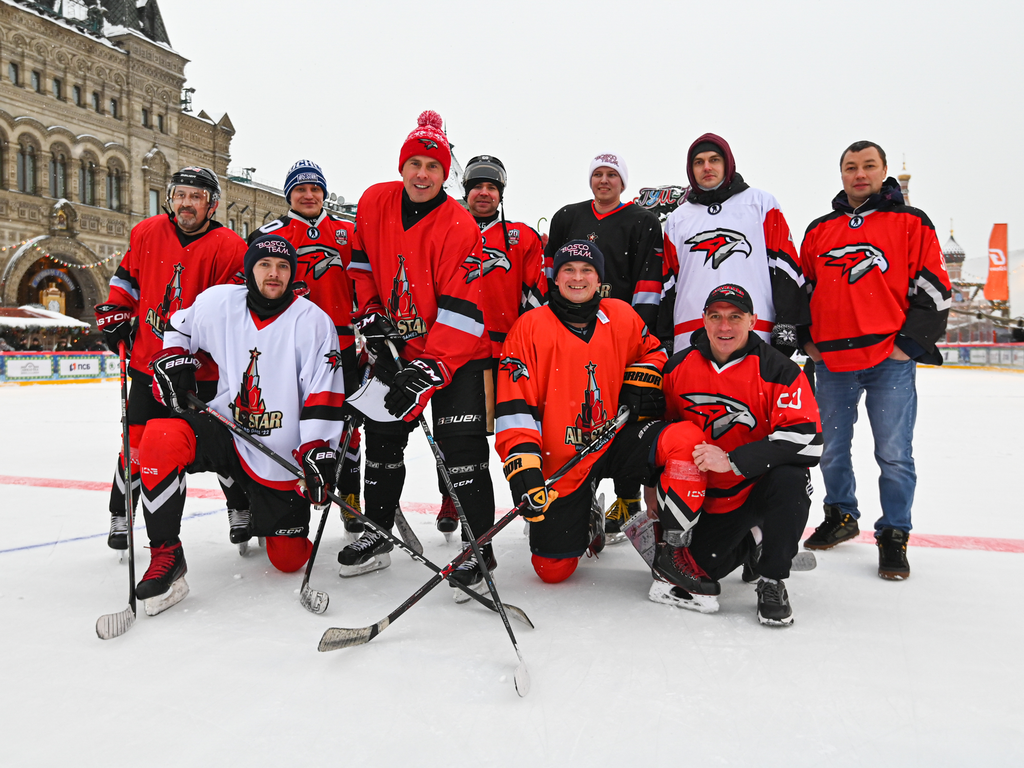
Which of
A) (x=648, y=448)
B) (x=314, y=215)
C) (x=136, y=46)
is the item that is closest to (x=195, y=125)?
(x=136, y=46)

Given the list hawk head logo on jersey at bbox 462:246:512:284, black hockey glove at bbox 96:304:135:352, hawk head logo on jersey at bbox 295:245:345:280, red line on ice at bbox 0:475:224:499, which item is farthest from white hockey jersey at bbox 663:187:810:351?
red line on ice at bbox 0:475:224:499

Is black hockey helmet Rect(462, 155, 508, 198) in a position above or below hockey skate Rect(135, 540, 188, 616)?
above

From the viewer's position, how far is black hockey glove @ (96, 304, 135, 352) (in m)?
3.10

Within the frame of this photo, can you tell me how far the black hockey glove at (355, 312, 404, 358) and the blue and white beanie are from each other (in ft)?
3.33

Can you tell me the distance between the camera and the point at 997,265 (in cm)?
2953

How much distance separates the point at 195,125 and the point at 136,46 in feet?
11.3

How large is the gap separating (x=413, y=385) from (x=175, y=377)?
0.97m

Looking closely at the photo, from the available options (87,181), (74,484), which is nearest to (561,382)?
(74,484)

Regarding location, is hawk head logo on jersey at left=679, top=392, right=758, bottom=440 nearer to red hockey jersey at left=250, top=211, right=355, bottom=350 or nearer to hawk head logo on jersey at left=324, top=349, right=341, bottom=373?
hawk head logo on jersey at left=324, top=349, right=341, bottom=373

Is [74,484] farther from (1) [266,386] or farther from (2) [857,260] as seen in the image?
(2) [857,260]

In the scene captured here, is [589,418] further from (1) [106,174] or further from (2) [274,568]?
(1) [106,174]

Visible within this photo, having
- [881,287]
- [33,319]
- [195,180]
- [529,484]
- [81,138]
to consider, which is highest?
[81,138]

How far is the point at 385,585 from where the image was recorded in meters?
2.67

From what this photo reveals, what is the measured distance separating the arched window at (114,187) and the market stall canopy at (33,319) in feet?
17.7
